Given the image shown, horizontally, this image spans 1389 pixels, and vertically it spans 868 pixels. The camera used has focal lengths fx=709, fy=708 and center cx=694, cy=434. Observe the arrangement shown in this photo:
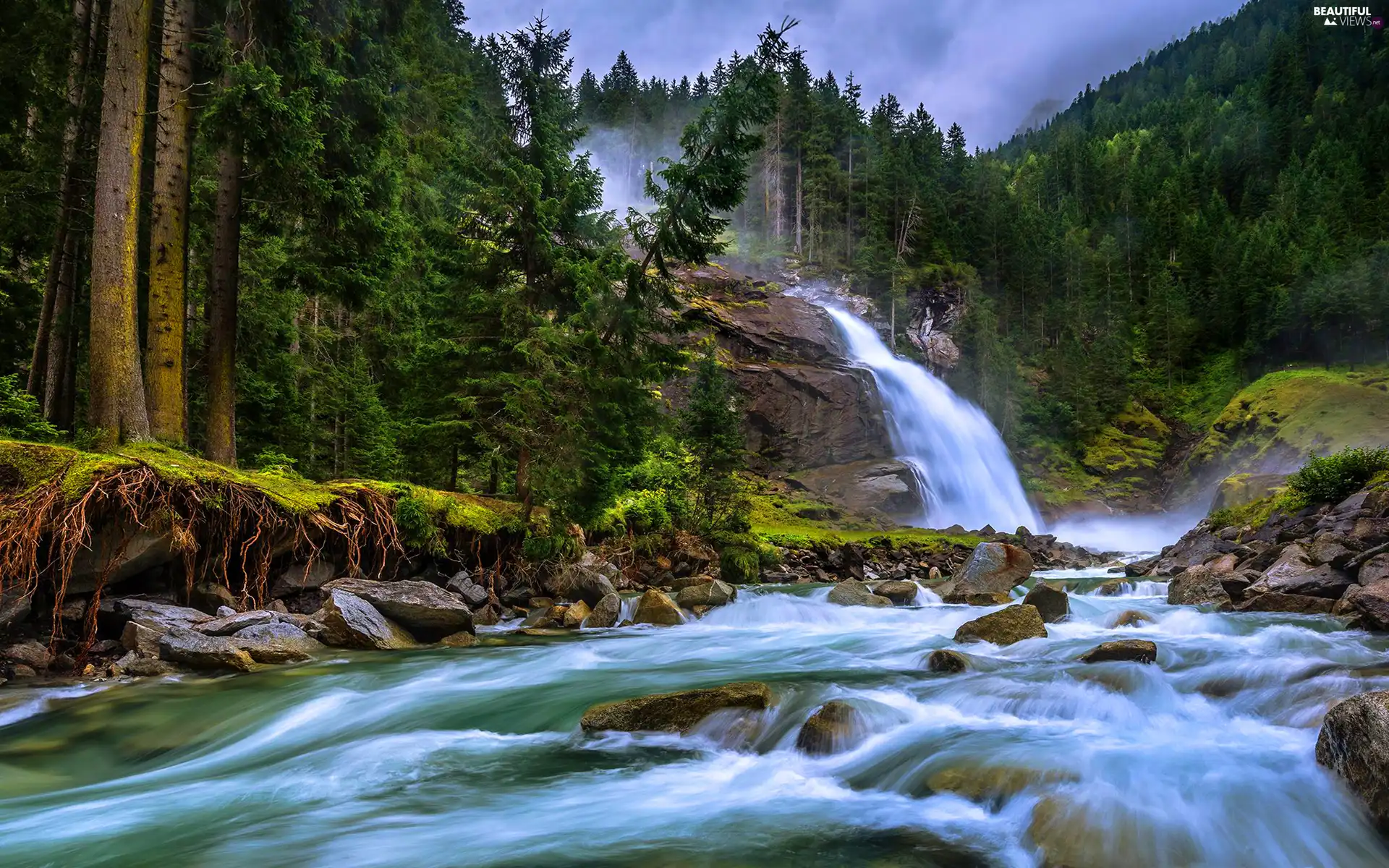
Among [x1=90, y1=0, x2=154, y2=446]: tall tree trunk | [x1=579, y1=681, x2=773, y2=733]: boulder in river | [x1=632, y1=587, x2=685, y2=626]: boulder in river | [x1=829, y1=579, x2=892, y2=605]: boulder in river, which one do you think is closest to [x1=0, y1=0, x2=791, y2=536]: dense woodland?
[x1=90, y1=0, x2=154, y2=446]: tall tree trunk

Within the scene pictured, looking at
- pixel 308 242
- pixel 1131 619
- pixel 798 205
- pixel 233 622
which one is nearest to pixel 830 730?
pixel 233 622

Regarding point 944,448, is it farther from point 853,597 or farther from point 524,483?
point 524,483

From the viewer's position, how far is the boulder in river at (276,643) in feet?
26.1

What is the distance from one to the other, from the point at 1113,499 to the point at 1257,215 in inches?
2028

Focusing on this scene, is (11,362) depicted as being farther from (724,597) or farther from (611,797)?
(611,797)

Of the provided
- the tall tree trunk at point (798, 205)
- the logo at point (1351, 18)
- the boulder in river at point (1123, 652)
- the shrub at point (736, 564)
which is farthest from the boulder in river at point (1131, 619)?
the logo at point (1351, 18)

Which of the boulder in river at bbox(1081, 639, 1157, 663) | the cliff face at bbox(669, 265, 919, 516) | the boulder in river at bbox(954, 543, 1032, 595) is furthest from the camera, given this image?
the cliff face at bbox(669, 265, 919, 516)

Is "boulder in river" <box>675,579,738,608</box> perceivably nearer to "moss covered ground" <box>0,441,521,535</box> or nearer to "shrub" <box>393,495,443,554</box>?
"moss covered ground" <box>0,441,521,535</box>

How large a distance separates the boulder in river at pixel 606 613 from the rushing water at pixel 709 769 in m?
3.39

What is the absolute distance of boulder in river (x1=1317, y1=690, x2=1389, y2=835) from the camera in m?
3.49

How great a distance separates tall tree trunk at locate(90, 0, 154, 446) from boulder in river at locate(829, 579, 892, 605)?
12.0m

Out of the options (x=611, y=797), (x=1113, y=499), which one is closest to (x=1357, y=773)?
(x=611, y=797)

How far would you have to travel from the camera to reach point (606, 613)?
12.1m

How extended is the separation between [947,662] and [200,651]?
7896mm
